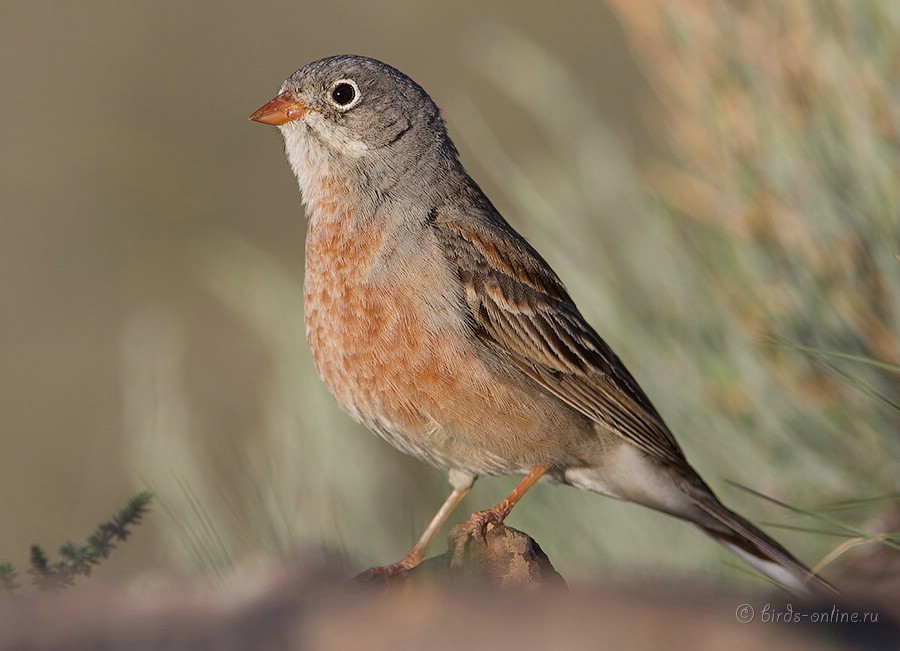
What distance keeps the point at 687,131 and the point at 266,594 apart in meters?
2.78

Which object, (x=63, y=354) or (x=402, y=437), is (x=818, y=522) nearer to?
(x=402, y=437)

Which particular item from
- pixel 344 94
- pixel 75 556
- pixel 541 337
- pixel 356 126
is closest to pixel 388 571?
pixel 75 556

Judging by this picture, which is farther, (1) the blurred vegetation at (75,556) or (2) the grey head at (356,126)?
(2) the grey head at (356,126)

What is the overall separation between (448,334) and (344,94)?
1.23 metres

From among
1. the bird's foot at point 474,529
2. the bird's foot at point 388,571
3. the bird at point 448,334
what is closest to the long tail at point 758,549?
the bird at point 448,334

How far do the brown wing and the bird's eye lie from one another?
647 millimetres

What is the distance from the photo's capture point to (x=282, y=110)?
505cm

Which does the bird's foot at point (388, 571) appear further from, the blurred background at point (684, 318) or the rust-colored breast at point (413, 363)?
the rust-colored breast at point (413, 363)

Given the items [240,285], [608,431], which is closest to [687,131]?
[608,431]

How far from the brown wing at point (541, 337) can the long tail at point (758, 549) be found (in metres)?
0.24

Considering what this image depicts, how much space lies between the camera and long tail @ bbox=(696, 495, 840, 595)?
391 cm

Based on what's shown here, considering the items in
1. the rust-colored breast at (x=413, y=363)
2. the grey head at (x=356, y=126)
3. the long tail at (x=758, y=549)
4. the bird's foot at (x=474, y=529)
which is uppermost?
the grey head at (x=356, y=126)

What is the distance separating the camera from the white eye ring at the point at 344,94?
5.09 m

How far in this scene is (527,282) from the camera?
189 inches
